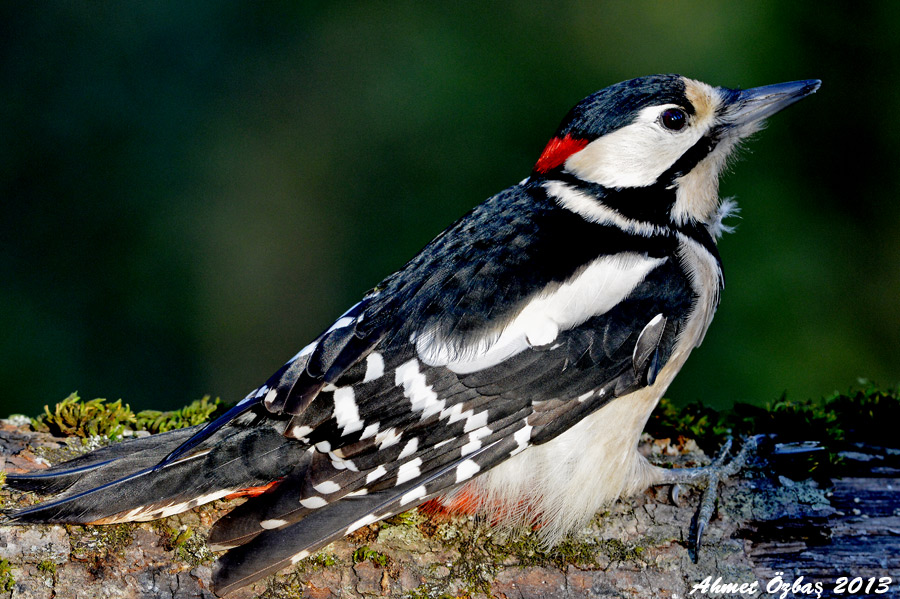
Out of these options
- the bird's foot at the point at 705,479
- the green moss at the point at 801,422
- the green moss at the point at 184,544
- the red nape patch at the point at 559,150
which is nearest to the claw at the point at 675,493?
the bird's foot at the point at 705,479

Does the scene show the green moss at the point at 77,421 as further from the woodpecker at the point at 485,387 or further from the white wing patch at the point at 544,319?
Answer: the white wing patch at the point at 544,319

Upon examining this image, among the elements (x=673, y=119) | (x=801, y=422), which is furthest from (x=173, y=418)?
(x=801, y=422)

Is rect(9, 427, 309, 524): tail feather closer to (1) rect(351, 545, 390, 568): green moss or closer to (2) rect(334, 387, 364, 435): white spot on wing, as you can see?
(2) rect(334, 387, 364, 435): white spot on wing

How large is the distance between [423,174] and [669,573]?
4534mm

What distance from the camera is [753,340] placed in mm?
5449

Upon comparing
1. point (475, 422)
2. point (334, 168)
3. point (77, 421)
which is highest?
point (334, 168)

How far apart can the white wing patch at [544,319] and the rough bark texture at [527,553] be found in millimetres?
479

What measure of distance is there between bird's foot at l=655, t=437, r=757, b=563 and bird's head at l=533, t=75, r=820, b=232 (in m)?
0.87

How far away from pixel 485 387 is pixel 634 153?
104 centimetres

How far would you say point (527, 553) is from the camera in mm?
2537

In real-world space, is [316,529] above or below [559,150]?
below

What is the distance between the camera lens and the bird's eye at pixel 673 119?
2906 mm

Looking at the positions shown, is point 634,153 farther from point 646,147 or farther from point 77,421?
point 77,421

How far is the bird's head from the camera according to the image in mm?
2881
